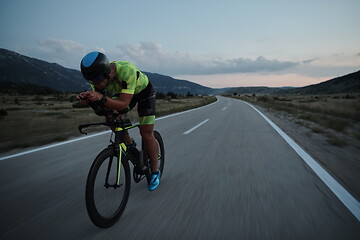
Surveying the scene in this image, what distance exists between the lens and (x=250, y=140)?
640 centimetres

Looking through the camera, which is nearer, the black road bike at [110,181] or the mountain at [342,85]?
the black road bike at [110,181]

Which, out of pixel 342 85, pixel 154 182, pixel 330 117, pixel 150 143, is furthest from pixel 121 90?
pixel 342 85

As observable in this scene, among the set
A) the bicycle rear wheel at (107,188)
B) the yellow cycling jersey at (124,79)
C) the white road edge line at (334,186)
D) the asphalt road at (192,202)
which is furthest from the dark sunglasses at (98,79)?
the white road edge line at (334,186)

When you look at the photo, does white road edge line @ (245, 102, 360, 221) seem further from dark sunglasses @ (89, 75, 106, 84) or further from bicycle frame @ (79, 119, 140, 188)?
dark sunglasses @ (89, 75, 106, 84)

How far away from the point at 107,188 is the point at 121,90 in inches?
41.5

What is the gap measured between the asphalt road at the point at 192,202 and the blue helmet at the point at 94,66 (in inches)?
57.7

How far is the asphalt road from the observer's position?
2.11 metres

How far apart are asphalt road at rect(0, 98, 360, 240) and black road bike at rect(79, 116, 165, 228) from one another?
0.13 m

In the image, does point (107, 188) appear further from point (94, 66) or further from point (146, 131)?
point (94, 66)

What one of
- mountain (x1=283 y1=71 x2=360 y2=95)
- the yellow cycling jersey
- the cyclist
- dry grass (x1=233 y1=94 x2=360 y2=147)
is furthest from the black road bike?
mountain (x1=283 y1=71 x2=360 y2=95)

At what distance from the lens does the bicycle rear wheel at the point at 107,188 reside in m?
2.06

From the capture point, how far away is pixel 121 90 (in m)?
2.41

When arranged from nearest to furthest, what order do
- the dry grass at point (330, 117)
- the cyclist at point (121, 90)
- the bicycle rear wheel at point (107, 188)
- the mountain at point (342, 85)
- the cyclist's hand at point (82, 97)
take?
the cyclist's hand at point (82, 97) → the bicycle rear wheel at point (107, 188) → the cyclist at point (121, 90) → the dry grass at point (330, 117) → the mountain at point (342, 85)

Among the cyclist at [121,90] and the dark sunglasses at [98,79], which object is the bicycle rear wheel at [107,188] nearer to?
the cyclist at [121,90]
